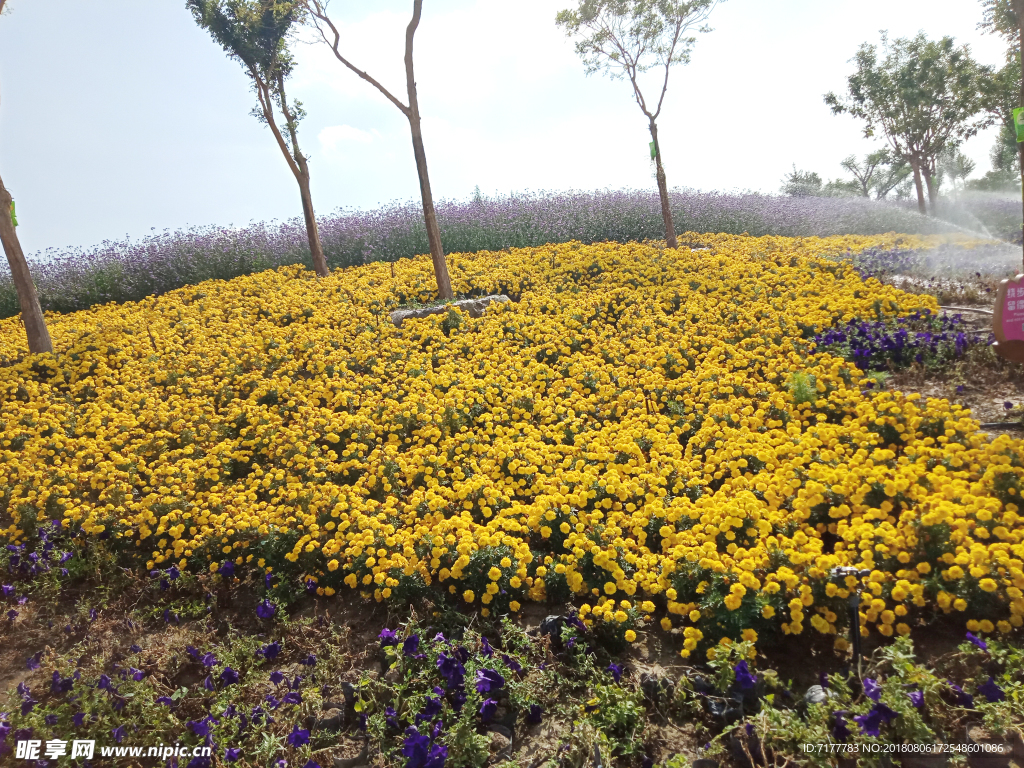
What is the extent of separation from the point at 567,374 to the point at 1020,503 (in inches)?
185

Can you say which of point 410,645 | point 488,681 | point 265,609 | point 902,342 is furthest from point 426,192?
point 488,681

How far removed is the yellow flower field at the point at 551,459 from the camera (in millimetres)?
3459

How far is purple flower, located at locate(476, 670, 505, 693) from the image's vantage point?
9.69 feet

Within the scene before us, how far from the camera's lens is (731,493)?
4.42m

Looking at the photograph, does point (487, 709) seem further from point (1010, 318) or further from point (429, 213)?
point (429, 213)

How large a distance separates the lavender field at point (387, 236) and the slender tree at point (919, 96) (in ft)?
15.1

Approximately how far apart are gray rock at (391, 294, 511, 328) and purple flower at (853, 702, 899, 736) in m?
8.06

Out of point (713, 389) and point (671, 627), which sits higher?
point (713, 389)

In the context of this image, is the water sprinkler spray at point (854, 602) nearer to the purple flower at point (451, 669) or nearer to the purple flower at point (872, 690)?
the purple flower at point (872, 690)

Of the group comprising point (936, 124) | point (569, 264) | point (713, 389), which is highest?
point (936, 124)

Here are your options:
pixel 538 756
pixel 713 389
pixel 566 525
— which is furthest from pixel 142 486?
pixel 713 389

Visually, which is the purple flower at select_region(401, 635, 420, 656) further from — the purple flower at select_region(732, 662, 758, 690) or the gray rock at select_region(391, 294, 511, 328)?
the gray rock at select_region(391, 294, 511, 328)

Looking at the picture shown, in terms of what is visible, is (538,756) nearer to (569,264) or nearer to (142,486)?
(142,486)

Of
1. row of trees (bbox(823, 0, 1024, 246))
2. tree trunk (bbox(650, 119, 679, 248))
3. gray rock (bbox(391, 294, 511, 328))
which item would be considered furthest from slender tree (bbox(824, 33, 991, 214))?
gray rock (bbox(391, 294, 511, 328))
